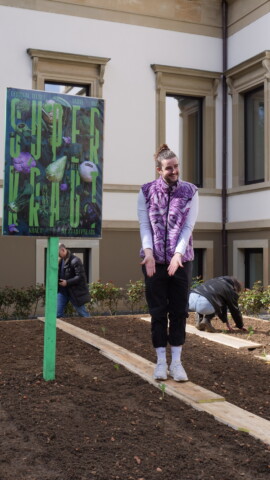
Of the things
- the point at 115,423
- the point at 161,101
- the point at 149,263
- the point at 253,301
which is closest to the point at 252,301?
the point at 253,301

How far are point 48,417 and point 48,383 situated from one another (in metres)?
0.88

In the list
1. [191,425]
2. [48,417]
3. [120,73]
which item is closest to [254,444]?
[191,425]

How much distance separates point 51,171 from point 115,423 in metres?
2.10

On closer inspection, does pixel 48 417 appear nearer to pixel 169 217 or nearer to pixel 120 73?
pixel 169 217

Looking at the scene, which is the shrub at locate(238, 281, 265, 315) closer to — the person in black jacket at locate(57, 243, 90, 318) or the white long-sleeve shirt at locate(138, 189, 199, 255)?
the person in black jacket at locate(57, 243, 90, 318)

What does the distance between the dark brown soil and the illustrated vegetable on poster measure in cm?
54

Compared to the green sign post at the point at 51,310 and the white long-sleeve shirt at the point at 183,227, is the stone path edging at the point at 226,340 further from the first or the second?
the green sign post at the point at 51,310

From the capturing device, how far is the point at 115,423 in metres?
4.04

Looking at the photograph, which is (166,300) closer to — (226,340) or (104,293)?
(226,340)

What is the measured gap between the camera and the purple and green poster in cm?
509

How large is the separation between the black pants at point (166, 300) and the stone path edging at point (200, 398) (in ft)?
1.20

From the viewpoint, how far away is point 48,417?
4.10 metres

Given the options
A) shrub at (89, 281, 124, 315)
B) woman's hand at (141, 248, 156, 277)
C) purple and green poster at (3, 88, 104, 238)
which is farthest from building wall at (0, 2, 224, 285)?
woman's hand at (141, 248, 156, 277)

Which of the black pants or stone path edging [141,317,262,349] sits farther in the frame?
stone path edging [141,317,262,349]
